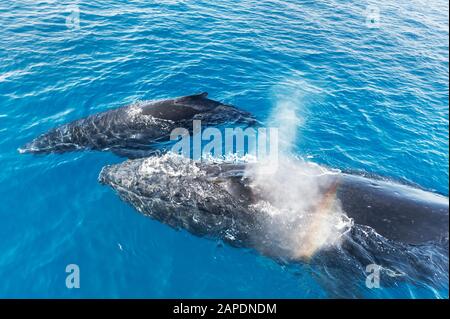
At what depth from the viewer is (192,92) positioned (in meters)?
19.5

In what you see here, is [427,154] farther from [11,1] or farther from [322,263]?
[11,1]

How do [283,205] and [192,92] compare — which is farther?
[192,92]

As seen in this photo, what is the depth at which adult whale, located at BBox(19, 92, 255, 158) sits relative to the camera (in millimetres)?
15727

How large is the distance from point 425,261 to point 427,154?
291 inches

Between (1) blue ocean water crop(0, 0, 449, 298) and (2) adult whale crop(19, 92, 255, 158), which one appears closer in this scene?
(1) blue ocean water crop(0, 0, 449, 298)

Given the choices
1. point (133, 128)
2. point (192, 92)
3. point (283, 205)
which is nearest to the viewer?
point (283, 205)

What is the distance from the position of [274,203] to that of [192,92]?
1035 centimetres

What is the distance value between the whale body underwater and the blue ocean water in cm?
50

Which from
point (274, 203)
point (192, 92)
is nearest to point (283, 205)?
point (274, 203)

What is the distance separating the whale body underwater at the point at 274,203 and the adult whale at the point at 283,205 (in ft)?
0.08

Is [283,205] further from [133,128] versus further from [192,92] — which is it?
[192,92]

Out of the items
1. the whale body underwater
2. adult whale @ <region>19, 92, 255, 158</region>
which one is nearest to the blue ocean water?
the whale body underwater

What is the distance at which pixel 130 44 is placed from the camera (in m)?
23.1

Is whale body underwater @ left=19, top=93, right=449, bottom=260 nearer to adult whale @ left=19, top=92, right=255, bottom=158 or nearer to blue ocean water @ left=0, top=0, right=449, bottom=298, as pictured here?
blue ocean water @ left=0, top=0, right=449, bottom=298
